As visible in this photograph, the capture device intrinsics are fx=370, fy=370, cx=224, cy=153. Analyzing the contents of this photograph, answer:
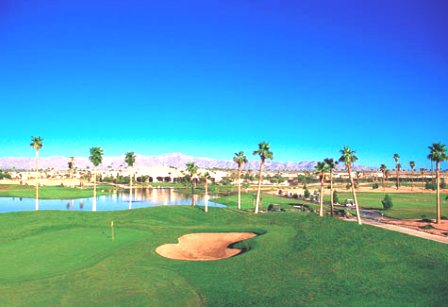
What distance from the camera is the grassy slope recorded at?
23.5m

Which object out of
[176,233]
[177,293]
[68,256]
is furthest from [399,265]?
[68,256]

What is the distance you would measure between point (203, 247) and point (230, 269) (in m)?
11.0

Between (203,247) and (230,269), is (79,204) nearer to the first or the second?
(203,247)

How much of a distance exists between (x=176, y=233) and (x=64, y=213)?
23422mm

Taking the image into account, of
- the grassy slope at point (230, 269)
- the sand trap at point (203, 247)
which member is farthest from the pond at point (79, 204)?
the grassy slope at point (230, 269)

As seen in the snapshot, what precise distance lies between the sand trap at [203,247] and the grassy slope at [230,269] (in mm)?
1469

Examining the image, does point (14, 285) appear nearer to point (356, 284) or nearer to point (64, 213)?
point (356, 284)

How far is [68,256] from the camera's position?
32.1m

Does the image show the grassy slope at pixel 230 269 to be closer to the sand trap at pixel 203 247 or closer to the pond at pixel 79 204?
the sand trap at pixel 203 247

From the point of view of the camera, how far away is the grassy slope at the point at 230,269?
23516mm

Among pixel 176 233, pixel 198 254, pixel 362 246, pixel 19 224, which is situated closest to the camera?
pixel 362 246

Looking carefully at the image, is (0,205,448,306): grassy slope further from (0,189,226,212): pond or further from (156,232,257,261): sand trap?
(0,189,226,212): pond

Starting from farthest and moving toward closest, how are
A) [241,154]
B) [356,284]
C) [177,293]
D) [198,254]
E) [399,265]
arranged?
1. [241,154]
2. [198,254]
3. [399,265]
4. [356,284]
5. [177,293]

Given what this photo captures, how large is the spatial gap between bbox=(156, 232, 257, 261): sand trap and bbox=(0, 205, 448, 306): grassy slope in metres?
1.47
